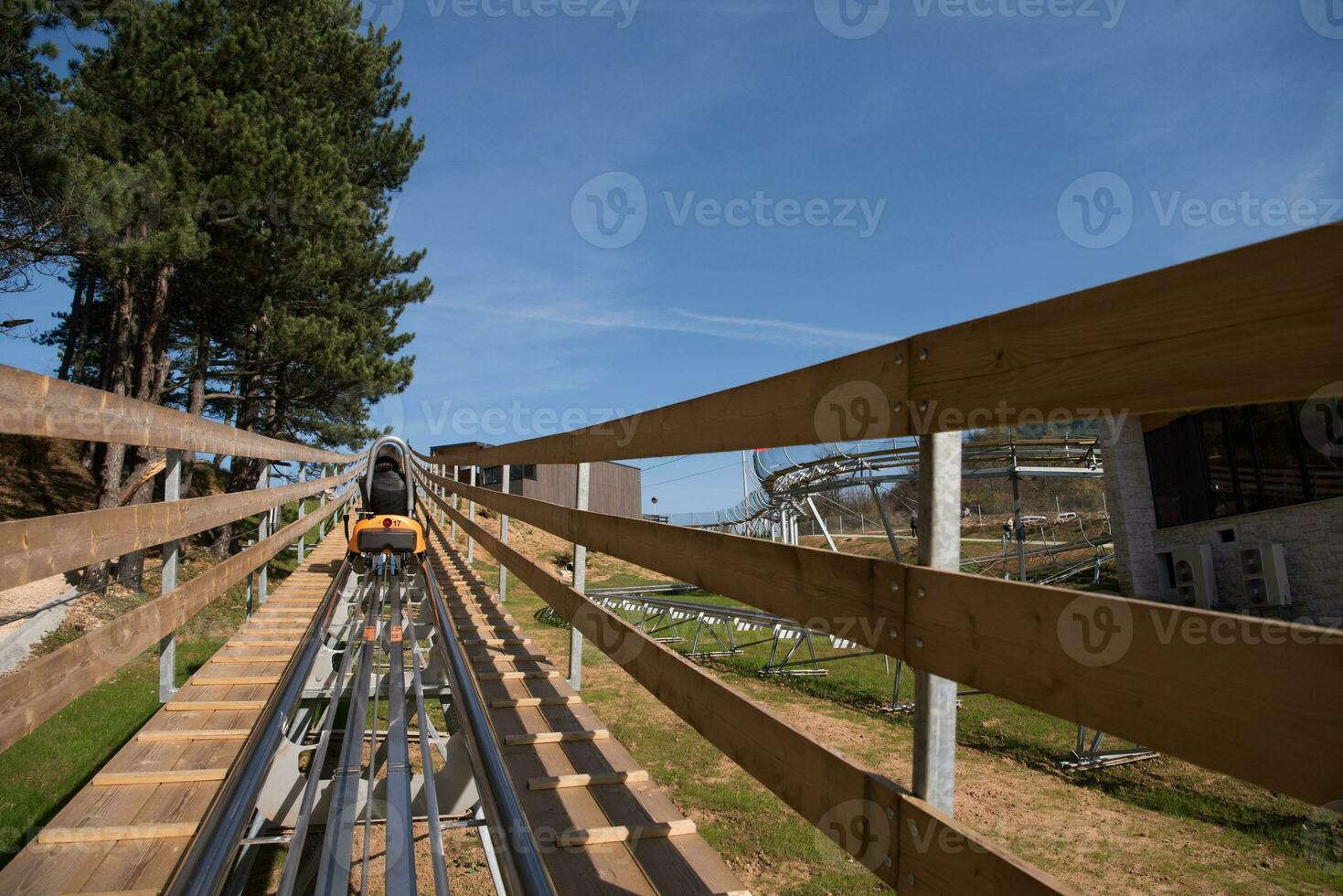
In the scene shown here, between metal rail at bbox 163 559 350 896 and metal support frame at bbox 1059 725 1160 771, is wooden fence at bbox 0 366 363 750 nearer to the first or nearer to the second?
metal rail at bbox 163 559 350 896

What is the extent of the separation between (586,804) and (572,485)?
141ft

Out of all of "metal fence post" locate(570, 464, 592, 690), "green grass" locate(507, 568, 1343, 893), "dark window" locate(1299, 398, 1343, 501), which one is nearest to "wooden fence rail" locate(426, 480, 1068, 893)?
"metal fence post" locate(570, 464, 592, 690)

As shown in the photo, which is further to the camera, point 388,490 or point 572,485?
point 572,485

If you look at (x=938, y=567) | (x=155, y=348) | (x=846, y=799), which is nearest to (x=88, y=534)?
(x=846, y=799)

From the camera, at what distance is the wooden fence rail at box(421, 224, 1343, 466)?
932mm

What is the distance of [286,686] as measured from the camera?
2850 mm

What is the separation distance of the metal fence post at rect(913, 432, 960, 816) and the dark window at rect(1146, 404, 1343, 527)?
40.7ft

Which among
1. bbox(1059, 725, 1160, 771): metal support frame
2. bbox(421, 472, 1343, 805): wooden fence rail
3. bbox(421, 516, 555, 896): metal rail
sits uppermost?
bbox(421, 472, 1343, 805): wooden fence rail

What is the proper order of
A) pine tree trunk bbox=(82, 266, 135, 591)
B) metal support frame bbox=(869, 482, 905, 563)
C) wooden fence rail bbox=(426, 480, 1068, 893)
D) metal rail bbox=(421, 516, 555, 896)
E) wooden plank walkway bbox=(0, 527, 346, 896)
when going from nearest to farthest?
wooden fence rail bbox=(426, 480, 1068, 893) < metal rail bbox=(421, 516, 555, 896) < wooden plank walkway bbox=(0, 527, 346, 896) < pine tree trunk bbox=(82, 266, 135, 591) < metal support frame bbox=(869, 482, 905, 563)

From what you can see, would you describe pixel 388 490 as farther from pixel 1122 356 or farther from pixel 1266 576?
pixel 1266 576

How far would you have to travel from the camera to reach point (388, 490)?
743cm

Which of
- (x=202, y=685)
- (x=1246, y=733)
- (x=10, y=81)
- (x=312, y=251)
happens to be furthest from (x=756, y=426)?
(x=312, y=251)

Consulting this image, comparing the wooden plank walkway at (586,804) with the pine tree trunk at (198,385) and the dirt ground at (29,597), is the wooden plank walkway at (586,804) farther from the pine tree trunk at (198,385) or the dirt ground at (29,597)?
the pine tree trunk at (198,385)

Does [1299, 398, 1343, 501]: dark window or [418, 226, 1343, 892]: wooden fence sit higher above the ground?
[1299, 398, 1343, 501]: dark window
